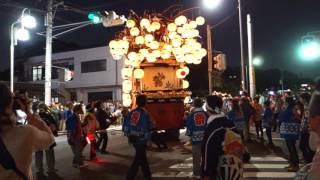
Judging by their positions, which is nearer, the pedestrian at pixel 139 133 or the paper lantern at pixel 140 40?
the pedestrian at pixel 139 133

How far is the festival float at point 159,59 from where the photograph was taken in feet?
62.8

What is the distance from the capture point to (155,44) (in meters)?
19.1

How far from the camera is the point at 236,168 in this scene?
5.12 m

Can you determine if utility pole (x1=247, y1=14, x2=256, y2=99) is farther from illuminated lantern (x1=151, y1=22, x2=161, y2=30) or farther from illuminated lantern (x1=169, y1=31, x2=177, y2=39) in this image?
illuminated lantern (x1=151, y1=22, x2=161, y2=30)

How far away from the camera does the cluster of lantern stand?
1927cm

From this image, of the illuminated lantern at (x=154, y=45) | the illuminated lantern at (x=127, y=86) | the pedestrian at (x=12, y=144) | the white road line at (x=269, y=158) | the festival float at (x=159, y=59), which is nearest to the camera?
the pedestrian at (x=12, y=144)

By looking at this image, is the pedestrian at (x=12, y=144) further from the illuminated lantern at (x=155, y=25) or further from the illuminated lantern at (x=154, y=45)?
the illuminated lantern at (x=155, y=25)

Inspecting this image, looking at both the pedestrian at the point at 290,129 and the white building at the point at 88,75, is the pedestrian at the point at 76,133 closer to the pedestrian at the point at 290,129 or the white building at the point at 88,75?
the pedestrian at the point at 290,129

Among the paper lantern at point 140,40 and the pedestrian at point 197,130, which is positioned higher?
the paper lantern at point 140,40

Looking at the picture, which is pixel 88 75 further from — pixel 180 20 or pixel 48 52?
pixel 180 20

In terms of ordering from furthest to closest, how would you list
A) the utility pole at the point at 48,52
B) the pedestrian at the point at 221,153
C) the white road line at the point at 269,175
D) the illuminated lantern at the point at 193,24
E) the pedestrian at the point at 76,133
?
the utility pole at the point at 48,52 → the illuminated lantern at the point at 193,24 → the pedestrian at the point at 76,133 → the white road line at the point at 269,175 → the pedestrian at the point at 221,153

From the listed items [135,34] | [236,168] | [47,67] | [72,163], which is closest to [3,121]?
[236,168]

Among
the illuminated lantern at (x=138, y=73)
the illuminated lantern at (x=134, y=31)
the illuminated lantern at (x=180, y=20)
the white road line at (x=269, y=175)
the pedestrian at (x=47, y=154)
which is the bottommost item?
the white road line at (x=269, y=175)

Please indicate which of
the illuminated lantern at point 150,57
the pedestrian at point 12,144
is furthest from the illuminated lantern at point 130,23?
the pedestrian at point 12,144
